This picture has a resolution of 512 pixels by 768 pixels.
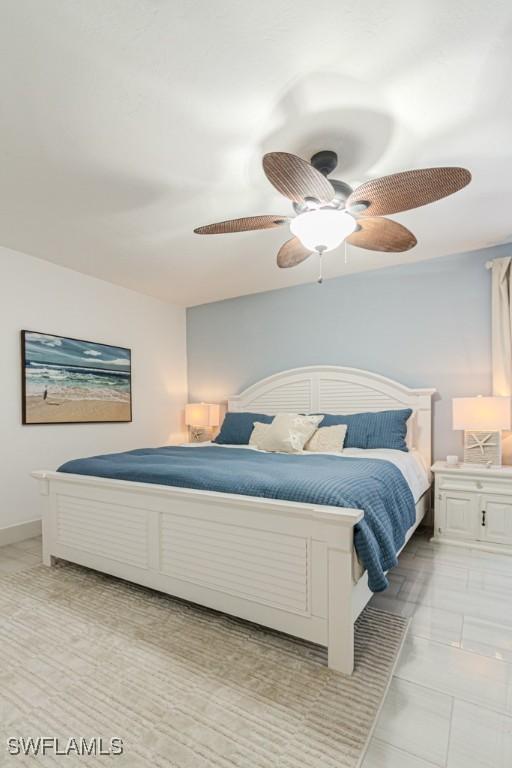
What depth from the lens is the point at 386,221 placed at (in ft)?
7.11

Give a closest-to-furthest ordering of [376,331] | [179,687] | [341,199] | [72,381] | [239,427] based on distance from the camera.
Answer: [179,687] < [341,199] < [72,381] < [376,331] < [239,427]

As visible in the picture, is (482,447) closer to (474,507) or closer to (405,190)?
(474,507)

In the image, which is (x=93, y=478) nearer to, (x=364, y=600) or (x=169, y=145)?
(x=364, y=600)

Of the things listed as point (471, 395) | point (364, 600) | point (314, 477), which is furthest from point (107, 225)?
point (471, 395)

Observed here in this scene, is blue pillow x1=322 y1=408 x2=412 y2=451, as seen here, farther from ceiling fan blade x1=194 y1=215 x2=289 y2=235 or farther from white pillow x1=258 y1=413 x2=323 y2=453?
ceiling fan blade x1=194 y1=215 x2=289 y2=235

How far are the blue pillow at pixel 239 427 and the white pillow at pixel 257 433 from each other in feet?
0.38

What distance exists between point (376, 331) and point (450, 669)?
9.33ft

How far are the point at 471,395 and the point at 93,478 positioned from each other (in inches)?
119

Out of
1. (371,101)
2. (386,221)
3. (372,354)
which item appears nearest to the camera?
(371,101)

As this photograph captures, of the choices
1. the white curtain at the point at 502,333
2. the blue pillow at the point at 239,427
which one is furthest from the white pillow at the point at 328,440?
the white curtain at the point at 502,333

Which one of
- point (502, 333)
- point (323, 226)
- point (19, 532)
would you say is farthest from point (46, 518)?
point (502, 333)

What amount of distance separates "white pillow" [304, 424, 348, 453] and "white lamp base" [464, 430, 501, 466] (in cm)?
97

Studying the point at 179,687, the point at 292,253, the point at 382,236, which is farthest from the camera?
the point at 292,253

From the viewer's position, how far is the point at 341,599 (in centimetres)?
163
